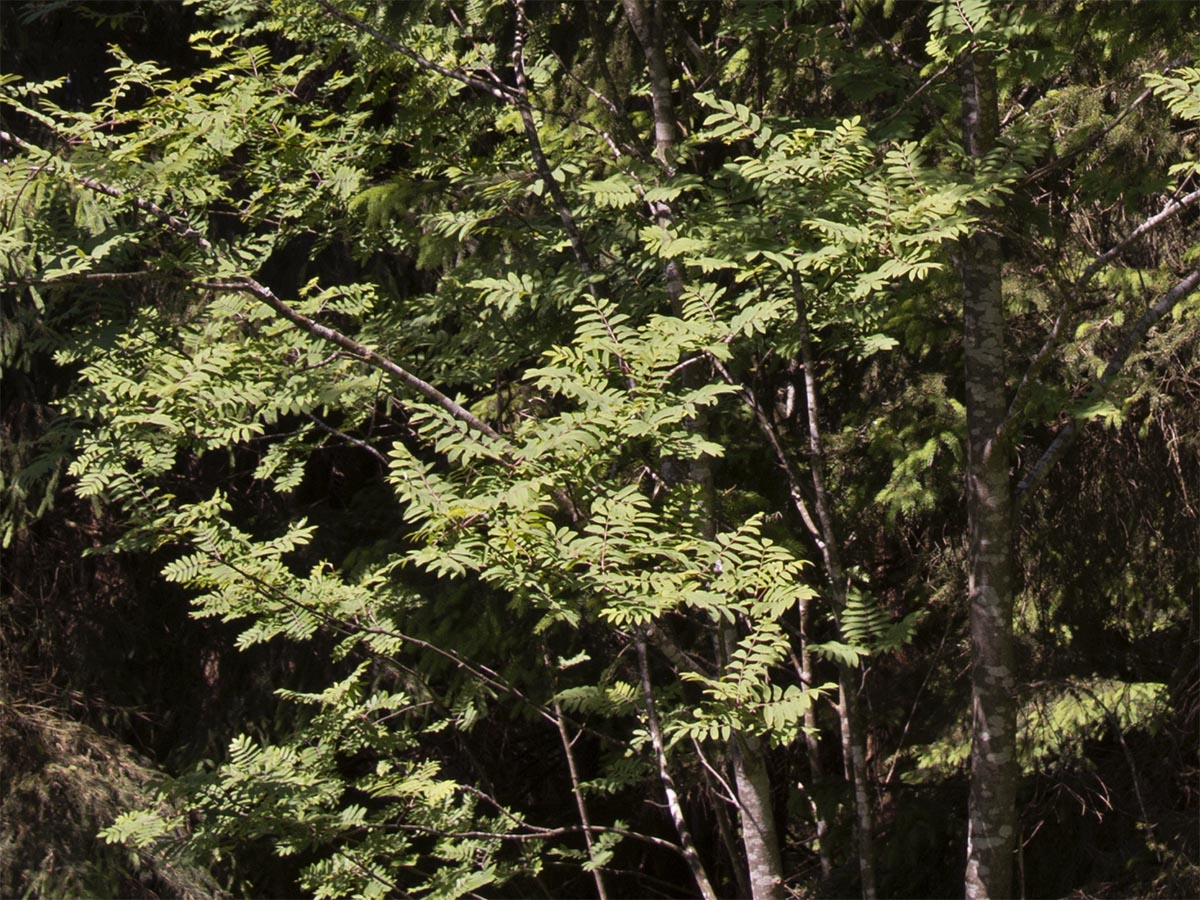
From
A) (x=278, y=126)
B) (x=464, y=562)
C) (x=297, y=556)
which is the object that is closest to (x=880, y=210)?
(x=464, y=562)

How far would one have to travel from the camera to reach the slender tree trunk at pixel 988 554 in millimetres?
3775

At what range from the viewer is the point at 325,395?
12.5 ft

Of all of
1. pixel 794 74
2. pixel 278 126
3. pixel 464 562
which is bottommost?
pixel 464 562

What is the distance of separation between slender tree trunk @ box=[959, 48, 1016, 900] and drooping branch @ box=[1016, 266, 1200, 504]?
0.29ft

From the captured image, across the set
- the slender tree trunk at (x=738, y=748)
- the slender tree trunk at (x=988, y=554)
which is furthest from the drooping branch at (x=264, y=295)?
the slender tree trunk at (x=988, y=554)

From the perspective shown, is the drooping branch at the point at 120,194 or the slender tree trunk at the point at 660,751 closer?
the drooping branch at the point at 120,194

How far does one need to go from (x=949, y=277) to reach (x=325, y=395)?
7.02ft

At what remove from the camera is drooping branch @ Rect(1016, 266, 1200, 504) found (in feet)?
11.3

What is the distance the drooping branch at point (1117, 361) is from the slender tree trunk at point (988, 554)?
0.29 feet

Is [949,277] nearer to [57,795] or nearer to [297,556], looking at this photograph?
[297,556]

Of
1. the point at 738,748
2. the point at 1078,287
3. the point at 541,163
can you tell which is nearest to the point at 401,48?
the point at 541,163

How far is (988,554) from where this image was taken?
381cm

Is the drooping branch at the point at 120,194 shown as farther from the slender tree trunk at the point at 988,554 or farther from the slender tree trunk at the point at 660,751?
the slender tree trunk at the point at 988,554

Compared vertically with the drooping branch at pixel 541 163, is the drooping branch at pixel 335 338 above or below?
below
